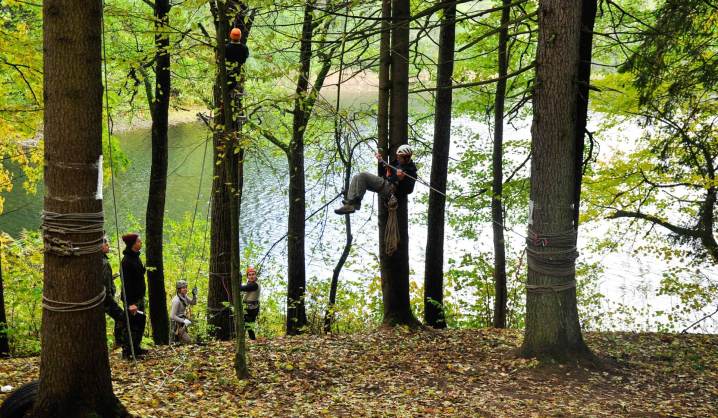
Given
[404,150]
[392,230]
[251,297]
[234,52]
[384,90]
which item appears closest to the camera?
[234,52]

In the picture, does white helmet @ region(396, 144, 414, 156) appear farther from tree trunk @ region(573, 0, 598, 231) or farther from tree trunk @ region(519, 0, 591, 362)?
tree trunk @ region(573, 0, 598, 231)

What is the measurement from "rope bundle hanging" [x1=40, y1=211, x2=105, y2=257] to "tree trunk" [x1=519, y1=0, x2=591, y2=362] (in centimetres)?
441

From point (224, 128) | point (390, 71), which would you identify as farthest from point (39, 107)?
point (390, 71)

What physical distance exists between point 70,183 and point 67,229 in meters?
0.30

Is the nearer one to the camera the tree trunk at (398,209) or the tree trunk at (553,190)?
the tree trunk at (553,190)

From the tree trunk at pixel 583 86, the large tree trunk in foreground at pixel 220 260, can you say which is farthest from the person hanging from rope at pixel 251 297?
the tree trunk at pixel 583 86

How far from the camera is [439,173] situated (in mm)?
9148

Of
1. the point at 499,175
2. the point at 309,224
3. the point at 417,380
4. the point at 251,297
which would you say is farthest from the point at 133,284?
the point at 309,224

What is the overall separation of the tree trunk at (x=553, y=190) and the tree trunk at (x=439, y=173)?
9.74 feet

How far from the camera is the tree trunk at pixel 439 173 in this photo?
9000mm

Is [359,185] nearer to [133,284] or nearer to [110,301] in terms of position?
[133,284]

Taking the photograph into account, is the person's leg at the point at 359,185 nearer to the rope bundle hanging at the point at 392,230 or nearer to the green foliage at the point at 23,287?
the rope bundle hanging at the point at 392,230

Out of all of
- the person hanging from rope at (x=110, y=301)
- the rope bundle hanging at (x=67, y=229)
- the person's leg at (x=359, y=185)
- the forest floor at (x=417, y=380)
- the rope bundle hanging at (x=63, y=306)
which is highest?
the person's leg at (x=359, y=185)

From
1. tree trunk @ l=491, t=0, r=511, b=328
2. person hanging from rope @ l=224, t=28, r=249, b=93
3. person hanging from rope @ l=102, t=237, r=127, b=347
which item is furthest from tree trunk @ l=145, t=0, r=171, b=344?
tree trunk @ l=491, t=0, r=511, b=328
